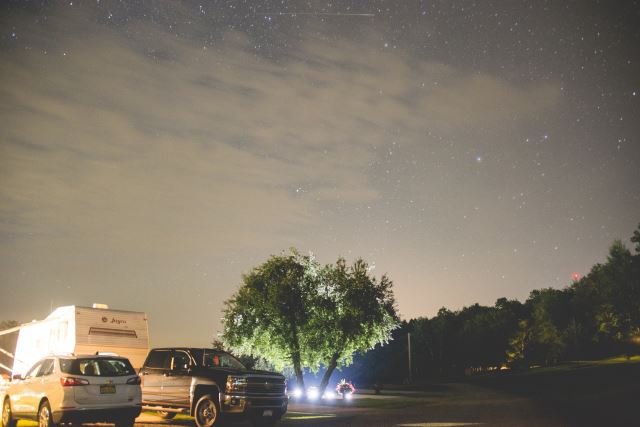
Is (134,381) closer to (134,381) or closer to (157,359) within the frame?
(134,381)

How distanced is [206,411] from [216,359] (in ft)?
5.69

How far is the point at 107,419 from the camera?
13.5 m

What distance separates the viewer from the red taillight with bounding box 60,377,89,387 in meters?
13.2

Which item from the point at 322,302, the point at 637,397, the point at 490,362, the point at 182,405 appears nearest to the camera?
the point at 182,405

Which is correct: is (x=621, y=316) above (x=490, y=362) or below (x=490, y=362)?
above

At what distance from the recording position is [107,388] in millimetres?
13672

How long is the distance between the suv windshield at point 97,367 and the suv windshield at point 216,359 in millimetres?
2414

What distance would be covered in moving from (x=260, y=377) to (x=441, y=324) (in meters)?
113

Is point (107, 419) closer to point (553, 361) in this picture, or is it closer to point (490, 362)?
point (553, 361)

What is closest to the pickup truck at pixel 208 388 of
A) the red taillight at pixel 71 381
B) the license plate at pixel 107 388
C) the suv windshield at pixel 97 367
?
the suv windshield at pixel 97 367

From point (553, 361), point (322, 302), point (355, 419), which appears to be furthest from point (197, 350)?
point (553, 361)

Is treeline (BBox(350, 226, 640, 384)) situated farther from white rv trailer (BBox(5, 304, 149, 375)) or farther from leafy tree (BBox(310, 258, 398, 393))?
white rv trailer (BBox(5, 304, 149, 375))

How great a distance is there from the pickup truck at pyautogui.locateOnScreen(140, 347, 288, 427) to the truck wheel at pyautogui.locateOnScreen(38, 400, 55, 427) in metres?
3.30

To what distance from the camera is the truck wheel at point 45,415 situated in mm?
13432
